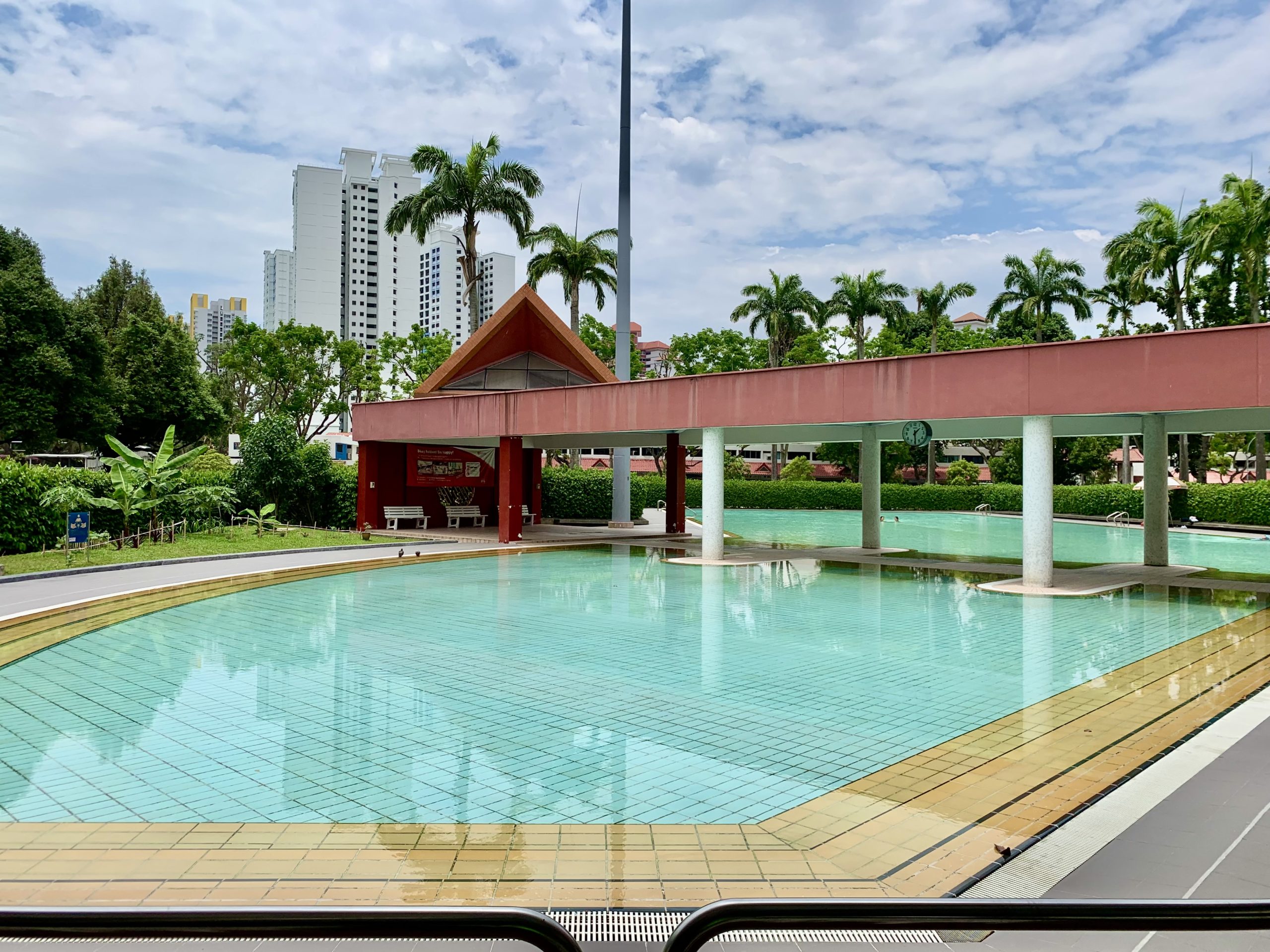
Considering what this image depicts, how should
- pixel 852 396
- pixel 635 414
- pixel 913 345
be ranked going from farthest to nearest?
1. pixel 913 345
2. pixel 635 414
3. pixel 852 396

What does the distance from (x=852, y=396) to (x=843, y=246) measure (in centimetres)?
4800

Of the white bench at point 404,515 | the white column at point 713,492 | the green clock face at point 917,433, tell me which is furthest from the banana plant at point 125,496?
the green clock face at point 917,433

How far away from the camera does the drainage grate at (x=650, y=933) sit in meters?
3.63

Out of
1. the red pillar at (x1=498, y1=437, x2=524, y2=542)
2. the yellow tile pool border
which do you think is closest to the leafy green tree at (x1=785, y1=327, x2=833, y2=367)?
the red pillar at (x1=498, y1=437, x2=524, y2=542)

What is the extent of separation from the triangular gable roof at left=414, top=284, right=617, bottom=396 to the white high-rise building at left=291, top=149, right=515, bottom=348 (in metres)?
93.4

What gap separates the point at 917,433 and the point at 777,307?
38313 millimetres

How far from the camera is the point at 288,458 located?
29.7 meters

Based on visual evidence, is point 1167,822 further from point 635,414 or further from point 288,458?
point 288,458

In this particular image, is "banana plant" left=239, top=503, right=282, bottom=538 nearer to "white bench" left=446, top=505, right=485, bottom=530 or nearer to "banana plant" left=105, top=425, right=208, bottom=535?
"banana plant" left=105, top=425, right=208, bottom=535

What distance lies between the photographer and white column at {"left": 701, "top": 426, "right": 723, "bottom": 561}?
2102cm

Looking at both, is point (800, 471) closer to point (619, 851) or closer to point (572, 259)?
point (572, 259)

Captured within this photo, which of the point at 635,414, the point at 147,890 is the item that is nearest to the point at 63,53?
the point at 635,414

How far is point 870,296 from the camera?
54.3 metres

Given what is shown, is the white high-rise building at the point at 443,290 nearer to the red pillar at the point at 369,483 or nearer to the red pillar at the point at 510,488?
the red pillar at the point at 369,483
